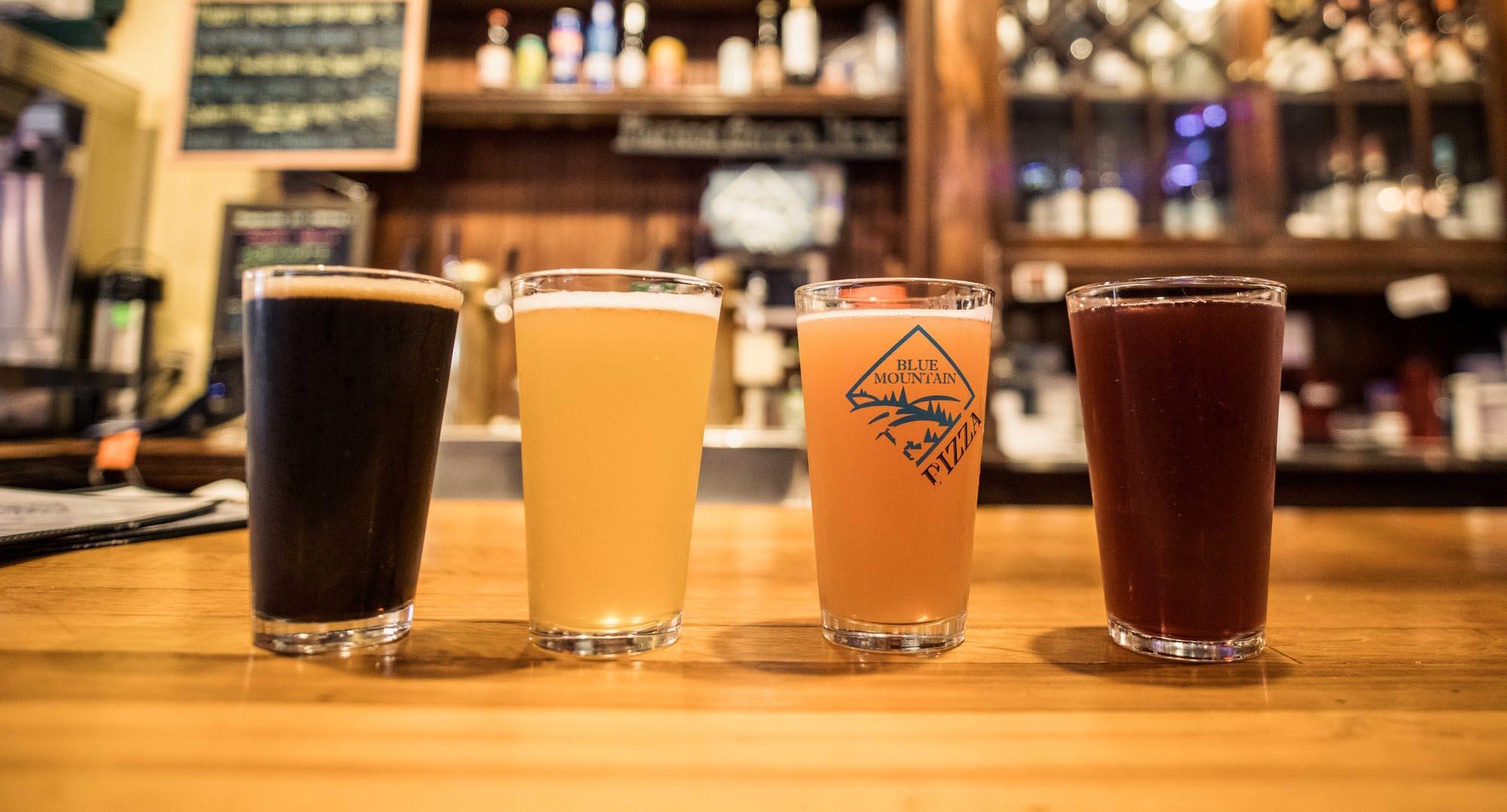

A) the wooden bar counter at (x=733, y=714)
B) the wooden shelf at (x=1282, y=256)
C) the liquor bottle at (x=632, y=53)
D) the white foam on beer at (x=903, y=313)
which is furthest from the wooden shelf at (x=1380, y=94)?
the white foam on beer at (x=903, y=313)

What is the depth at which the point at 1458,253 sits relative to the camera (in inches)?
102

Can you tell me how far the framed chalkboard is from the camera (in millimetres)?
2746

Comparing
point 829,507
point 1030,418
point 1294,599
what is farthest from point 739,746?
point 1030,418

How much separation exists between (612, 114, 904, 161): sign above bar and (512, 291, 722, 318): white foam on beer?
7.78 feet

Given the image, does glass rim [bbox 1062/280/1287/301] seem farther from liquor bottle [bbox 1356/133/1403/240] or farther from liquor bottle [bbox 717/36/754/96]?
liquor bottle [bbox 1356/133/1403/240]

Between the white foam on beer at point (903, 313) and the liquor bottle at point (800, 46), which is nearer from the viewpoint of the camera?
the white foam on beer at point (903, 313)

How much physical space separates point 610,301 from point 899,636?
0.95ft

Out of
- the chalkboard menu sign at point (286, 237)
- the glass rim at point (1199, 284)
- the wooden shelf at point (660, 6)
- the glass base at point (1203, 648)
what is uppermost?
the wooden shelf at point (660, 6)

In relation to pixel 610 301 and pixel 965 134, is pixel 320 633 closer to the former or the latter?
pixel 610 301

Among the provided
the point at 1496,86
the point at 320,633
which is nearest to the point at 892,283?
the point at 320,633

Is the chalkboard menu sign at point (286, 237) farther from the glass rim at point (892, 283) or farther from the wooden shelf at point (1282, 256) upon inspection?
the glass rim at point (892, 283)

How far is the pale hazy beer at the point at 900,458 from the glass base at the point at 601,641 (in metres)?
0.13

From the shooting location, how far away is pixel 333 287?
1.66 feet

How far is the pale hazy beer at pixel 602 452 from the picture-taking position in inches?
20.6
